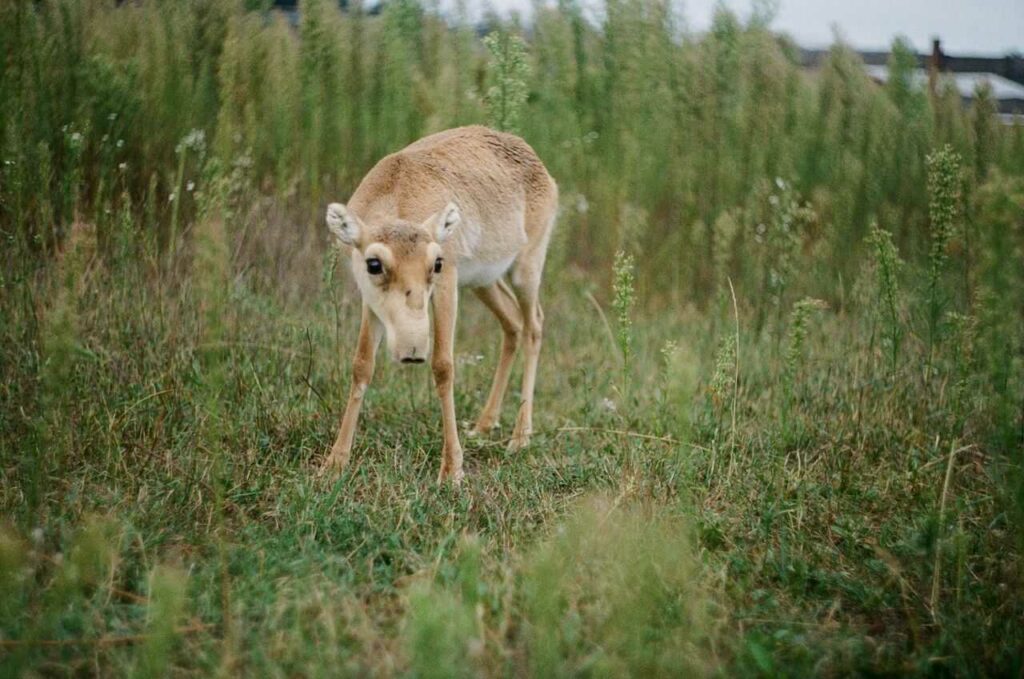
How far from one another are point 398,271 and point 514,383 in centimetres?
236

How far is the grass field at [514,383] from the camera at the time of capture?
9.35ft

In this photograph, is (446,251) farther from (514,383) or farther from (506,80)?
(514,383)

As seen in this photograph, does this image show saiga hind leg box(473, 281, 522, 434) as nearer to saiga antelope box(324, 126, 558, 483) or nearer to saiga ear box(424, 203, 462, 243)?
saiga antelope box(324, 126, 558, 483)

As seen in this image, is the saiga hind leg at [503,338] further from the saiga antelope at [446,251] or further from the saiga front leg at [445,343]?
the saiga front leg at [445,343]

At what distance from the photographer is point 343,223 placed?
4203 millimetres

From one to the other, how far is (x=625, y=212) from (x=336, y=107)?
2471mm

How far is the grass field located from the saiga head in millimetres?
643

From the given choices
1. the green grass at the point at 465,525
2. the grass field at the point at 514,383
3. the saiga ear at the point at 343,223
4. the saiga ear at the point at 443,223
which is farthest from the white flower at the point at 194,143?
the saiga ear at the point at 443,223

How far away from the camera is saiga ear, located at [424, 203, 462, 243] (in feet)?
14.4

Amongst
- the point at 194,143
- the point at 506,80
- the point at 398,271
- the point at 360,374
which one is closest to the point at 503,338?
the point at 360,374

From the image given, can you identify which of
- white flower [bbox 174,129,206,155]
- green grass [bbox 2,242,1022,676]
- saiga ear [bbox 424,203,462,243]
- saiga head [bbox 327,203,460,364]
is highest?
white flower [bbox 174,129,206,155]

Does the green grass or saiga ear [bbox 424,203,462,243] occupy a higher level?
saiga ear [bbox 424,203,462,243]

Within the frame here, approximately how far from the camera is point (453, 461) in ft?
15.0

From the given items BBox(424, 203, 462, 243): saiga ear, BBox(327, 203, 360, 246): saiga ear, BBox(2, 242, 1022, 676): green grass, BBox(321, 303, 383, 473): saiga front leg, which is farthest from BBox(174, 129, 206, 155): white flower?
BBox(424, 203, 462, 243): saiga ear
